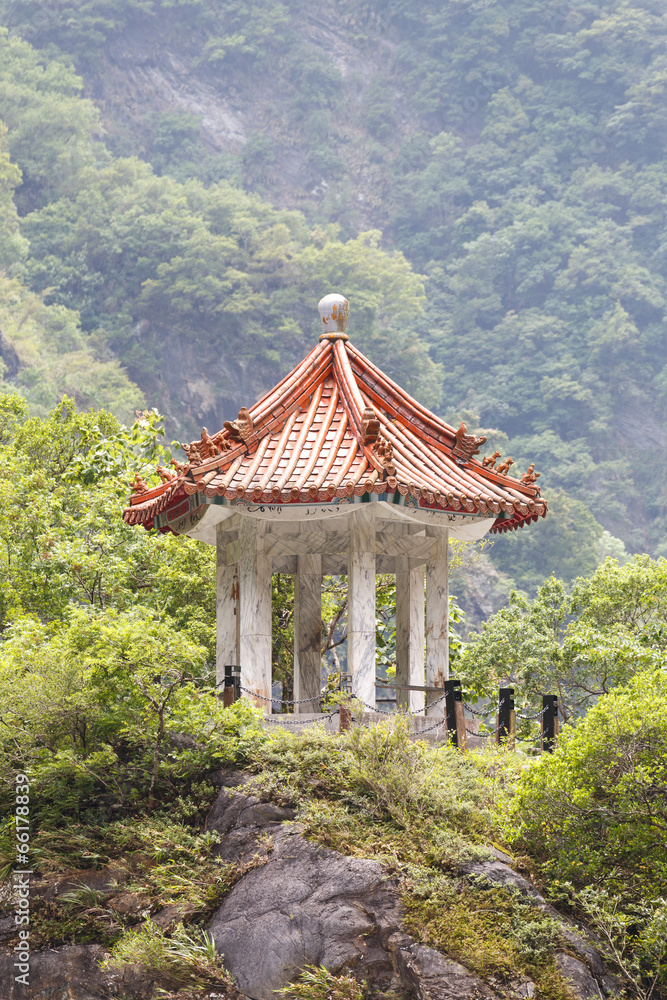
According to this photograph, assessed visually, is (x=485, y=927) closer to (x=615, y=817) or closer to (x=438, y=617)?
(x=615, y=817)

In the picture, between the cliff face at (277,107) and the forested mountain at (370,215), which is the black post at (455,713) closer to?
the forested mountain at (370,215)

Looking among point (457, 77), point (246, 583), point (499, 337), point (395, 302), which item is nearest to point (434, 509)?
point (246, 583)

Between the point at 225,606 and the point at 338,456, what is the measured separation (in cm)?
269

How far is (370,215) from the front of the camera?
7612cm

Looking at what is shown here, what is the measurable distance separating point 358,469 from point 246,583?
1.91m

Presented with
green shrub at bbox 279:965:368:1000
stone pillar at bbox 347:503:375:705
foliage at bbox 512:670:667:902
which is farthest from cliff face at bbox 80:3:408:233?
green shrub at bbox 279:965:368:1000

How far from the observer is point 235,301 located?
58375 millimetres

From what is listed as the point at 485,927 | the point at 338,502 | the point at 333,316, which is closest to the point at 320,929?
the point at 485,927

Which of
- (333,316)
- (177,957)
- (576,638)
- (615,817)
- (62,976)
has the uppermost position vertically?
(333,316)

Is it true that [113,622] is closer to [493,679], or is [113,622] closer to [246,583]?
[246,583]

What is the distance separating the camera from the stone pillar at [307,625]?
14500 millimetres

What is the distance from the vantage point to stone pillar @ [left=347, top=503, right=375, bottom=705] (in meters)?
12.0

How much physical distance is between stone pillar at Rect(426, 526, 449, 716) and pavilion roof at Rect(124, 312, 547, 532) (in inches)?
35.5

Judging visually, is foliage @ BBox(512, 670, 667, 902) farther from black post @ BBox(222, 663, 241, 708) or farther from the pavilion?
black post @ BBox(222, 663, 241, 708)
